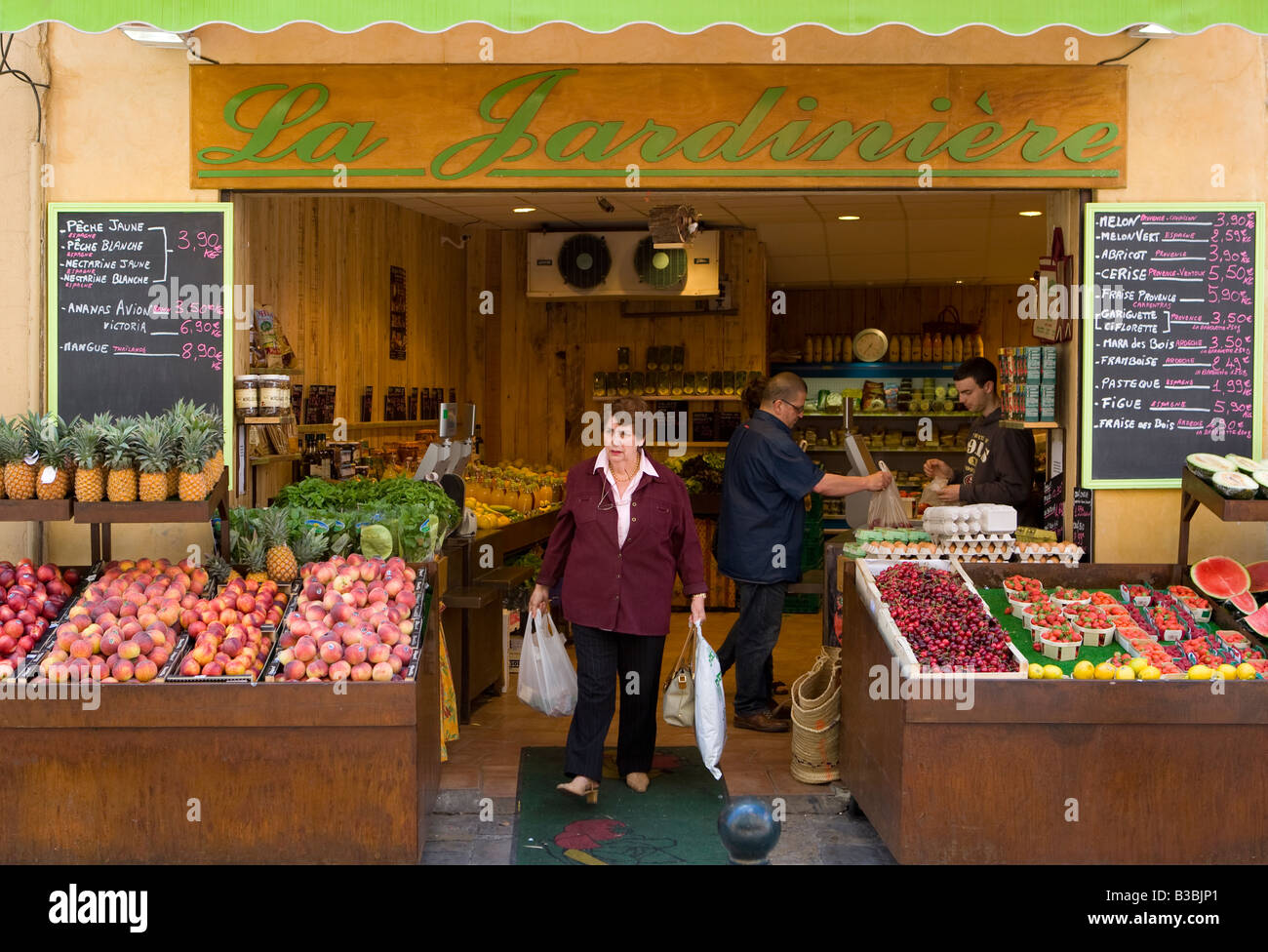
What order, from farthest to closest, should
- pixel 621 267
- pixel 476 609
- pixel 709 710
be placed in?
pixel 621 267 < pixel 476 609 < pixel 709 710

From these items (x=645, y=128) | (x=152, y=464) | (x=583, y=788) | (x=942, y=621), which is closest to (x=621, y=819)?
(x=583, y=788)

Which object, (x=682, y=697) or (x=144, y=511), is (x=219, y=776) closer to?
(x=144, y=511)

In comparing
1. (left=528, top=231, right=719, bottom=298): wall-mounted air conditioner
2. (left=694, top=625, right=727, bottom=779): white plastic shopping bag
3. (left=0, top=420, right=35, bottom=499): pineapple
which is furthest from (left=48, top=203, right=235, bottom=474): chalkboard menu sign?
(left=528, top=231, right=719, bottom=298): wall-mounted air conditioner

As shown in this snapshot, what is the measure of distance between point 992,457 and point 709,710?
7.92 feet

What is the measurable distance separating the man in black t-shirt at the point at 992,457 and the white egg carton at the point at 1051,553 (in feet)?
3.18

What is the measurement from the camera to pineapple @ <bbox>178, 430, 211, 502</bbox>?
4508 millimetres

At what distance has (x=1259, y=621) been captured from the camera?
464 cm

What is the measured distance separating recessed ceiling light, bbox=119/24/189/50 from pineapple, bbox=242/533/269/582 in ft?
6.88

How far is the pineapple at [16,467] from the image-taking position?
14.7 ft

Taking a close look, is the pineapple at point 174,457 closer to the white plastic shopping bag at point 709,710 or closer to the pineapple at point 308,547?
the pineapple at point 308,547

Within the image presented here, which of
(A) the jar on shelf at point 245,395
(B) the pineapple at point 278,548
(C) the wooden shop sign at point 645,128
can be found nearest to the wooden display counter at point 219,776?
(B) the pineapple at point 278,548

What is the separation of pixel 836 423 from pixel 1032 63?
22.3ft

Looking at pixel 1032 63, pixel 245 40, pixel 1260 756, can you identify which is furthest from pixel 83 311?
pixel 1260 756

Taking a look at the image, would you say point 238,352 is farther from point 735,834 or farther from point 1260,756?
point 1260,756
